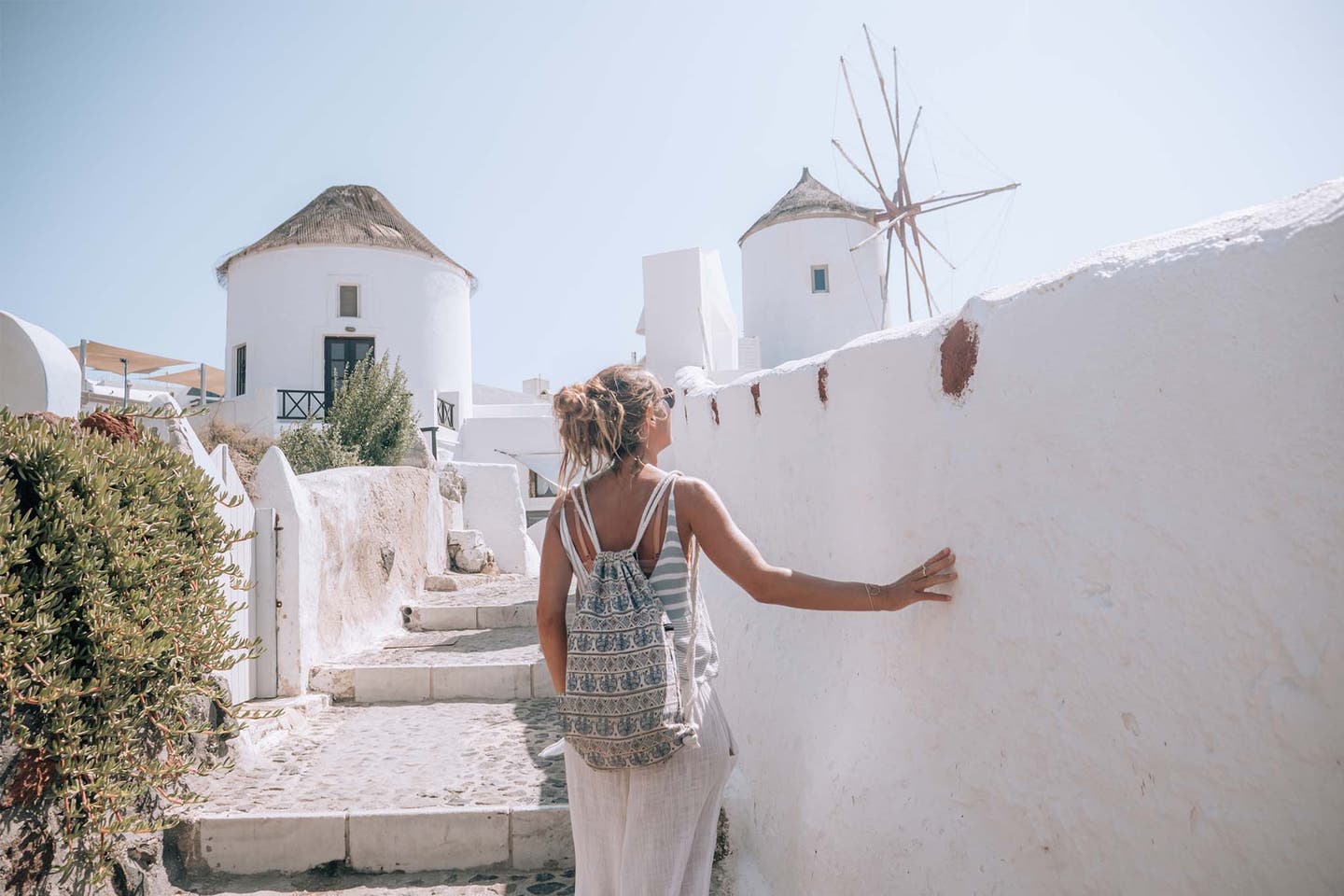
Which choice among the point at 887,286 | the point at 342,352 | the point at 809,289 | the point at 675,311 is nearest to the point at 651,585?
the point at 675,311

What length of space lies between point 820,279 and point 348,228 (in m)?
12.2

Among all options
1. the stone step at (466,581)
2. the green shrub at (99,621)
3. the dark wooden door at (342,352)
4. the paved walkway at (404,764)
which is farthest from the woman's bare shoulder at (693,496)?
the dark wooden door at (342,352)

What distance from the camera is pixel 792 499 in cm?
299

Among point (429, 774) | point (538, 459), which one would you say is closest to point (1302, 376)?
point (429, 774)

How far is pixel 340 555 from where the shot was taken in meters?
5.66

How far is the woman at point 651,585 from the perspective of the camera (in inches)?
71.5

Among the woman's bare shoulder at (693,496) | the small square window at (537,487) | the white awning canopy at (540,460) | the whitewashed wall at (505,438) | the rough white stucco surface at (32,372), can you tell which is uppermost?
the whitewashed wall at (505,438)

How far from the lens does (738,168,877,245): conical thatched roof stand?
2155 cm

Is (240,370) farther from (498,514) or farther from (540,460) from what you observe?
(498,514)

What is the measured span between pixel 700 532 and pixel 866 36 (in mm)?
19715

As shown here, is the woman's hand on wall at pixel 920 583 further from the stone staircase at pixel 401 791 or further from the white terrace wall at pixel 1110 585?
the stone staircase at pixel 401 791

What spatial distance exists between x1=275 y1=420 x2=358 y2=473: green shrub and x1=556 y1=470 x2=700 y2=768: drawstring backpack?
28.9 feet

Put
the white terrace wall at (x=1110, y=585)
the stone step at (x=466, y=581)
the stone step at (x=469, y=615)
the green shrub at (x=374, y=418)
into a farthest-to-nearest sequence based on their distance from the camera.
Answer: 1. the green shrub at (x=374, y=418)
2. the stone step at (x=466, y=581)
3. the stone step at (x=469, y=615)
4. the white terrace wall at (x=1110, y=585)

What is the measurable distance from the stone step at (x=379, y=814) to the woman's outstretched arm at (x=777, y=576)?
6.03 ft
